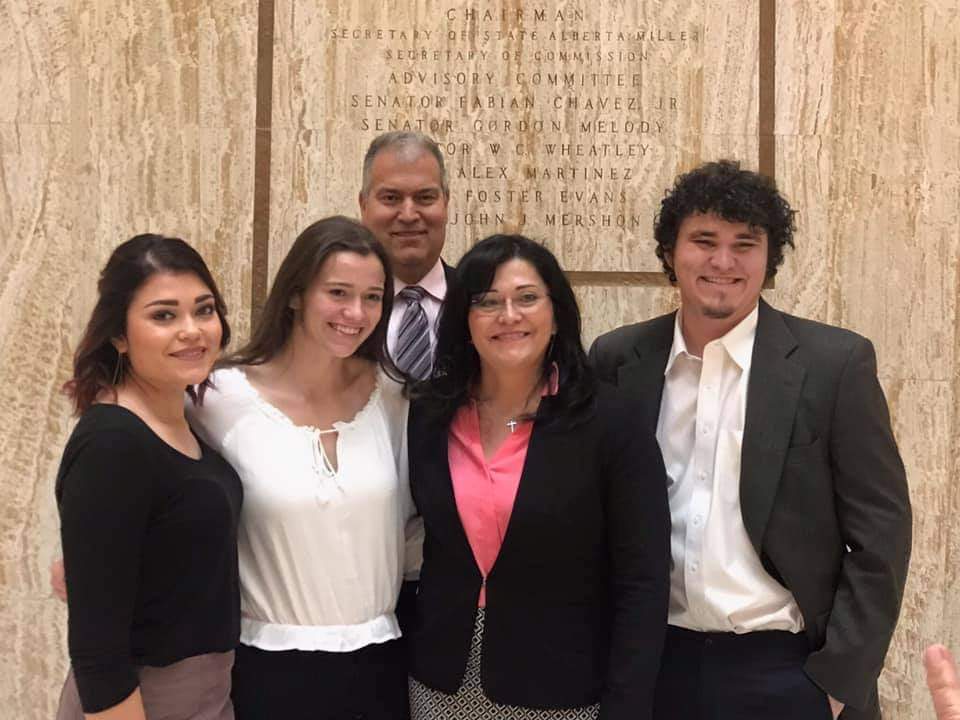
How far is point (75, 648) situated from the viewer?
2029 mm

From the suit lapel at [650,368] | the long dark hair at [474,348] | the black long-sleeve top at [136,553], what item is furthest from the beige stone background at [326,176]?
the black long-sleeve top at [136,553]

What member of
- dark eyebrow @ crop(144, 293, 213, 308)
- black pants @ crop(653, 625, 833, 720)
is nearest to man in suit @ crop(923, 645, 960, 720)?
black pants @ crop(653, 625, 833, 720)

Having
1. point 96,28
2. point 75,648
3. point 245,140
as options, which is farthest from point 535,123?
point 75,648

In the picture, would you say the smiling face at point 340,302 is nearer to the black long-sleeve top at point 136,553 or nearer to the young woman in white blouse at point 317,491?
the young woman in white blouse at point 317,491

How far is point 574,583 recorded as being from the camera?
2250 millimetres

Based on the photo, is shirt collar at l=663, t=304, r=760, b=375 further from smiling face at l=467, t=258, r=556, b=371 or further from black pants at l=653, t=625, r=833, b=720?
black pants at l=653, t=625, r=833, b=720

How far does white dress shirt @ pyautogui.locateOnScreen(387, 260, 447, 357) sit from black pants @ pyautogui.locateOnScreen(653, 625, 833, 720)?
123cm

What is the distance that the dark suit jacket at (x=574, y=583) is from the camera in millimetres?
2225

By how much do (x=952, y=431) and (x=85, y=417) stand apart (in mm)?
3256

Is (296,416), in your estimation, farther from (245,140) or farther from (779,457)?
(245,140)

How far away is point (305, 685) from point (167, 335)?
0.91 meters

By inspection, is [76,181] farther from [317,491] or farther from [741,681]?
[741,681]

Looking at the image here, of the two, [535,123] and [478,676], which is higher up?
[535,123]

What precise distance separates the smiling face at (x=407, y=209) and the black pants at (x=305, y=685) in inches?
54.0
